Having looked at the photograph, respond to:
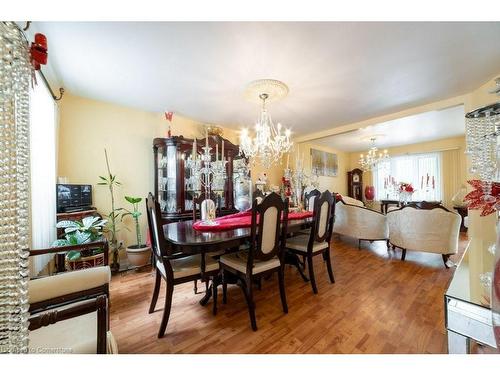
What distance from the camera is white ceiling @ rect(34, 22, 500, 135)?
4.65 feet

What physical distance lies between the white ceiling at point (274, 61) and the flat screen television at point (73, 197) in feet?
3.99

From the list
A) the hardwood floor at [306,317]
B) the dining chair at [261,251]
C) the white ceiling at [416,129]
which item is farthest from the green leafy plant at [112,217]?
the white ceiling at [416,129]

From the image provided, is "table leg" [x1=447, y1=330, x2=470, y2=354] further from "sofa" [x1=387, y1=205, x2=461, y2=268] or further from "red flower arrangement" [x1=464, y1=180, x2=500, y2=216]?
"sofa" [x1=387, y1=205, x2=461, y2=268]

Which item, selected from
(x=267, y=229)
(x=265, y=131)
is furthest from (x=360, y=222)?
(x=267, y=229)

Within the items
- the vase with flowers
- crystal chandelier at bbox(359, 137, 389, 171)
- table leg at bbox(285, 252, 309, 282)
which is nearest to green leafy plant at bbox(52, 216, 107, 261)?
table leg at bbox(285, 252, 309, 282)

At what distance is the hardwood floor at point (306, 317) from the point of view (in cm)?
132

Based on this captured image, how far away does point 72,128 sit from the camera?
2.47 metres

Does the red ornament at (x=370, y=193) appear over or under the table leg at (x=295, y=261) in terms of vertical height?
over

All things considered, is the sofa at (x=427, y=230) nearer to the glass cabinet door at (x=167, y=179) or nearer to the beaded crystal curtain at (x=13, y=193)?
the glass cabinet door at (x=167, y=179)

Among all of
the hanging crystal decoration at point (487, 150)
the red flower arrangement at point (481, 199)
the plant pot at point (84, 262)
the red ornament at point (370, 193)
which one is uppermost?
the hanging crystal decoration at point (487, 150)

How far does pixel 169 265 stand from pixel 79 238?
1.15 m
